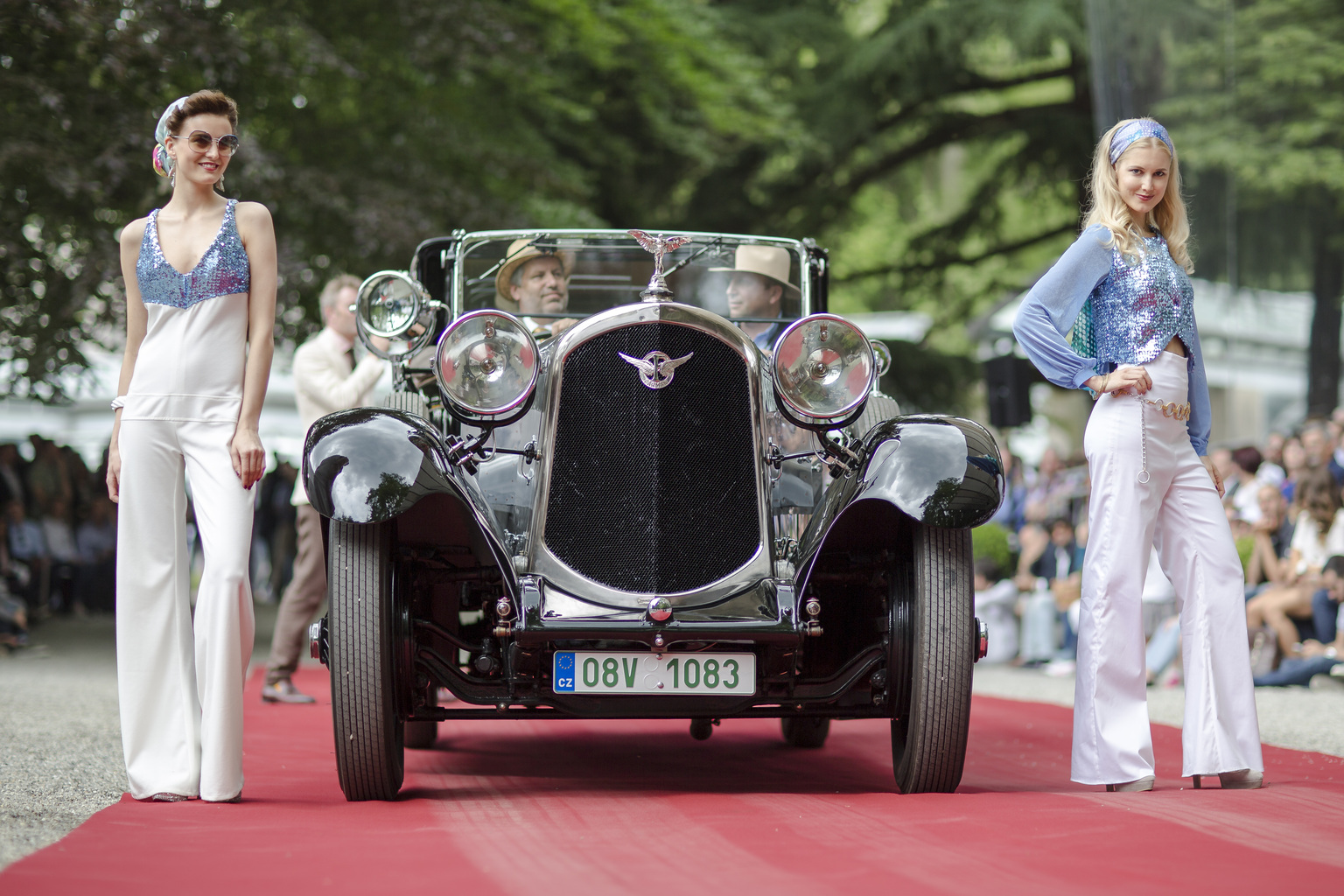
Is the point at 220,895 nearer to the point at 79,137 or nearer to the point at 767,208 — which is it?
the point at 79,137

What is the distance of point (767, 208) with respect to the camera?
1870 cm

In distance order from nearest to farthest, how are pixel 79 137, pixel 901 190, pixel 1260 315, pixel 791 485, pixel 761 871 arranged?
pixel 761 871, pixel 791 485, pixel 79 137, pixel 1260 315, pixel 901 190

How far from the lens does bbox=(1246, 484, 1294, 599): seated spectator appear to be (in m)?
9.45

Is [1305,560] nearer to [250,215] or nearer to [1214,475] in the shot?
[1214,475]

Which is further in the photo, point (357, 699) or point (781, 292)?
point (781, 292)

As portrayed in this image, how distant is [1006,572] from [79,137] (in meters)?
8.15

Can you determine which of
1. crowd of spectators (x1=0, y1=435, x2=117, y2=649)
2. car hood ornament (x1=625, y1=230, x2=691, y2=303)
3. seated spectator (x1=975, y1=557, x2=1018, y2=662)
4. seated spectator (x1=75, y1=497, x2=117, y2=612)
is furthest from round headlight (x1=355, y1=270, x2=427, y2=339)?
seated spectator (x1=75, y1=497, x2=117, y2=612)

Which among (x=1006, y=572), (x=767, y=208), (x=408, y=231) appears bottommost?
(x=1006, y=572)

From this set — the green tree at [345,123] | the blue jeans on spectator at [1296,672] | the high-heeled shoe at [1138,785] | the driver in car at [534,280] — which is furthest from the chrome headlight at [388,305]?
the blue jeans on spectator at [1296,672]

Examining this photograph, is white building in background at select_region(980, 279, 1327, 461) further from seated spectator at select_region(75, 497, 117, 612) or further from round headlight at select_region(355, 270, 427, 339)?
round headlight at select_region(355, 270, 427, 339)

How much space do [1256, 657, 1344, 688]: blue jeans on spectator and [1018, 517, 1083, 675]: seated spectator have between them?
207 centimetres

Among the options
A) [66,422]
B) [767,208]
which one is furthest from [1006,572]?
[66,422]

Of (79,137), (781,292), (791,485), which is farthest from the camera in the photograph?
(79,137)

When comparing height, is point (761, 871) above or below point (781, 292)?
below
